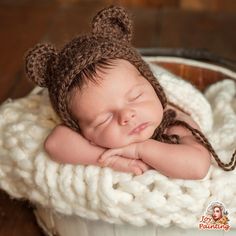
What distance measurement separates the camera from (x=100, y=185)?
0.64m

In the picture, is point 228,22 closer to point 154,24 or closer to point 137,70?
point 154,24

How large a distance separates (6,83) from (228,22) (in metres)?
0.69

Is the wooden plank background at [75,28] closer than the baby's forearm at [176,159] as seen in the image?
No

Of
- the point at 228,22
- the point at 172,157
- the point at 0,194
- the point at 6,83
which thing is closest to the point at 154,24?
the point at 228,22

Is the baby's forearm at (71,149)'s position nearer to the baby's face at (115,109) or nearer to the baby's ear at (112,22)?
the baby's face at (115,109)

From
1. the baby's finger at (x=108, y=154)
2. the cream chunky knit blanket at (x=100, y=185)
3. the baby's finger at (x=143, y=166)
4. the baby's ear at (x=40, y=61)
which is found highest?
the baby's ear at (x=40, y=61)

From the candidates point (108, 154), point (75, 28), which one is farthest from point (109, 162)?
point (75, 28)

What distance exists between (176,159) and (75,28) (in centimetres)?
92

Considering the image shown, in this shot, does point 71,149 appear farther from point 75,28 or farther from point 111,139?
point 75,28

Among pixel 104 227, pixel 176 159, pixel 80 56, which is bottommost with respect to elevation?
pixel 104 227

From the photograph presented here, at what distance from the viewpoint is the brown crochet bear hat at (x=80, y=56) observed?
67 cm

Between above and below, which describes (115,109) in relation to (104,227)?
above

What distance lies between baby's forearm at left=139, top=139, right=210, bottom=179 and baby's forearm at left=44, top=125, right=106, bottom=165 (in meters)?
0.07

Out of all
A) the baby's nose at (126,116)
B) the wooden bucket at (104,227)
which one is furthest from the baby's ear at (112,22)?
the wooden bucket at (104,227)
